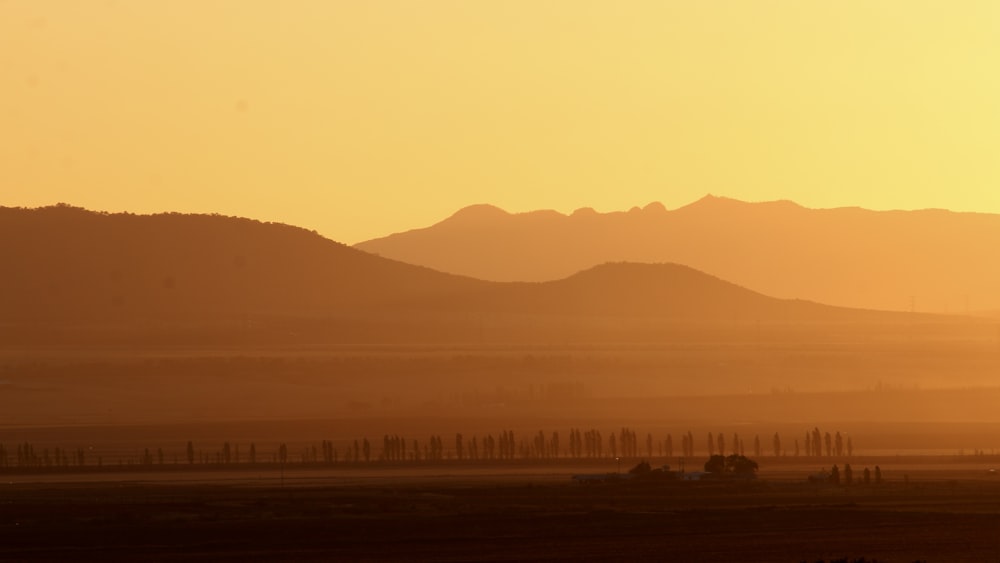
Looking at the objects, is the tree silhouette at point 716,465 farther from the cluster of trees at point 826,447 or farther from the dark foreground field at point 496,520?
the cluster of trees at point 826,447

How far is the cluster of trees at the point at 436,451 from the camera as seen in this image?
351 ft

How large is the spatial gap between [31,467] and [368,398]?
52776mm

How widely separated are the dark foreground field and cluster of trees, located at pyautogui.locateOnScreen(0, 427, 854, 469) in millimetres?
14674

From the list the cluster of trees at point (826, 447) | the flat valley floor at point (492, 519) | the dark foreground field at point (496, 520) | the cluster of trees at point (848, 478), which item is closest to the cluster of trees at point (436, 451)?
the cluster of trees at point (826, 447)

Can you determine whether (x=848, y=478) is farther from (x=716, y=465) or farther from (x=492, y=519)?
(x=492, y=519)

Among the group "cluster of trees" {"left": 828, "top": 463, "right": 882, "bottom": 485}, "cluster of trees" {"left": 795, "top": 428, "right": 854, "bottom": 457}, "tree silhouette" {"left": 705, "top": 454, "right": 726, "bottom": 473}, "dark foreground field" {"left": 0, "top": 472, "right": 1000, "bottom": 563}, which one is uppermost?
"cluster of trees" {"left": 795, "top": 428, "right": 854, "bottom": 457}

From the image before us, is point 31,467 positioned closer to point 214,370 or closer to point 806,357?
point 214,370

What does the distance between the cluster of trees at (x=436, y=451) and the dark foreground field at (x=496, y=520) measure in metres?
14.7

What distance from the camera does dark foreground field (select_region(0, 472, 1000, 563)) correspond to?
6400cm

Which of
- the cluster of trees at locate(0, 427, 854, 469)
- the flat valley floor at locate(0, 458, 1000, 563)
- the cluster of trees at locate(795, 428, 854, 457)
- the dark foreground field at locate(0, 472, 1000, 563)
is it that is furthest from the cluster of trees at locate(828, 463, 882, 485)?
the cluster of trees at locate(795, 428, 854, 457)

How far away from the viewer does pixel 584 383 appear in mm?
162125

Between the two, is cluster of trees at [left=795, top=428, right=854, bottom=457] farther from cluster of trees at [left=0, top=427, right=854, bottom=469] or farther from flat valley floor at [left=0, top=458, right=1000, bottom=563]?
flat valley floor at [left=0, top=458, right=1000, bottom=563]

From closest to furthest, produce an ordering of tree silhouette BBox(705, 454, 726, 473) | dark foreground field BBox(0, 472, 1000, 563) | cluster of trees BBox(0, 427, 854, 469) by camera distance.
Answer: dark foreground field BBox(0, 472, 1000, 563)
tree silhouette BBox(705, 454, 726, 473)
cluster of trees BBox(0, 427, 854, 469)

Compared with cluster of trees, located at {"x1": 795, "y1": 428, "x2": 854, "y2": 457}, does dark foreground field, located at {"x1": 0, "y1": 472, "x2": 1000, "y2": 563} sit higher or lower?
lower
